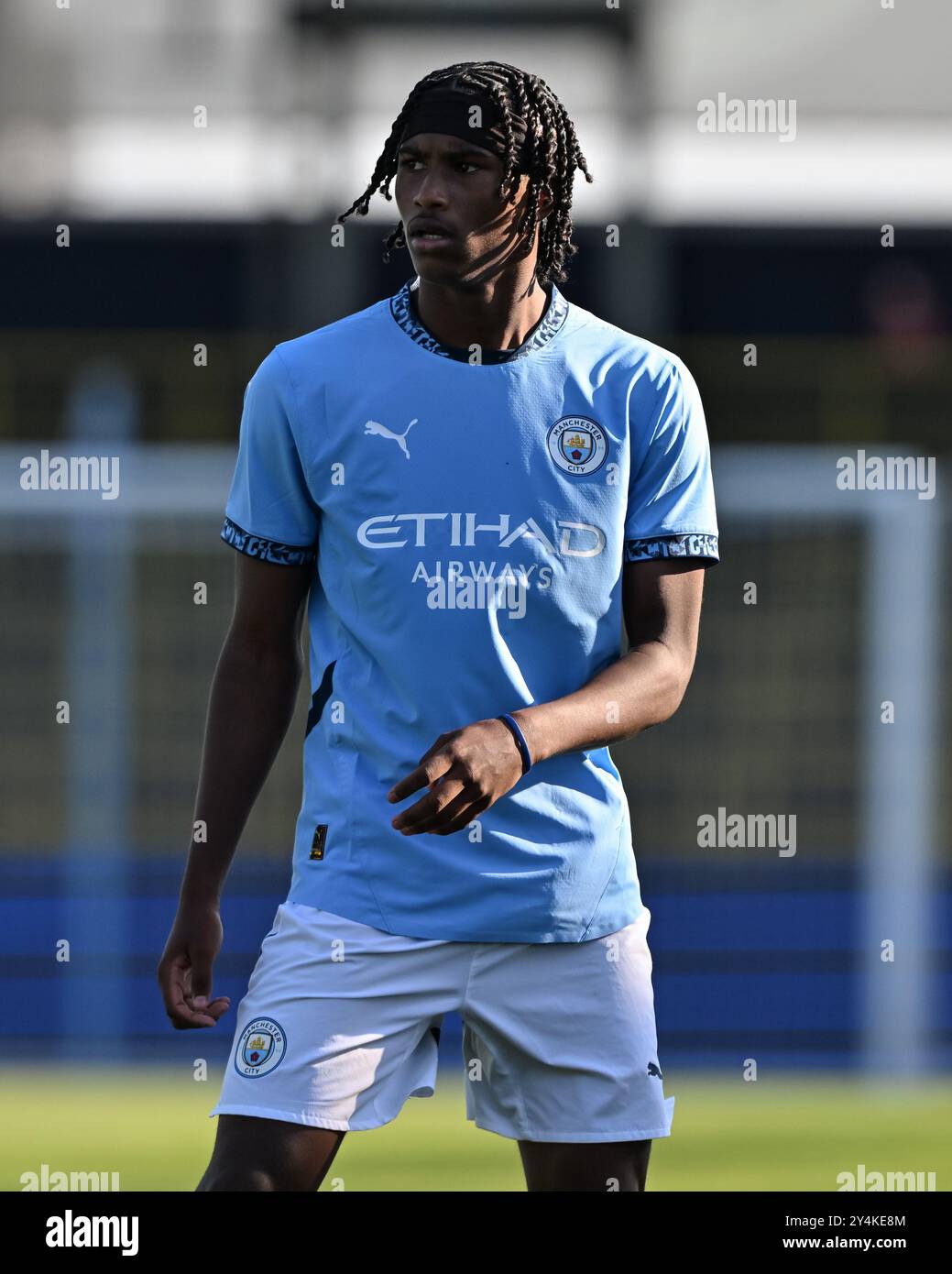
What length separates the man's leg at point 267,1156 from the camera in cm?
240

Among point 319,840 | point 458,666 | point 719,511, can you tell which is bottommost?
point 319,840

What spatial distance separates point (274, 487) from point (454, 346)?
296 mm

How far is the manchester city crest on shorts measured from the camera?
2.46m

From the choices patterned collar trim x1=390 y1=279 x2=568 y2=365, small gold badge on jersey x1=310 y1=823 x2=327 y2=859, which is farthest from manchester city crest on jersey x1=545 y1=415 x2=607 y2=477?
small gold badge on jersey x1=310 y1=823 x2=327 y2=859

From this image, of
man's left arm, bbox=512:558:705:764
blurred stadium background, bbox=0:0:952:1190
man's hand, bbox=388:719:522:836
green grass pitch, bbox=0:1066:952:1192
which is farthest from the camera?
blurred stadium background, bbox=0:0:952:1190

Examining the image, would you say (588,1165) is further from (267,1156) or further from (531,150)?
(531,150)

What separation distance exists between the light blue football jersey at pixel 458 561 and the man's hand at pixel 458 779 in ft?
0.62

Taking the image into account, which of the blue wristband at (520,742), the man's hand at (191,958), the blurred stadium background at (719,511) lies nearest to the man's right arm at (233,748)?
the man's hand at (191,958)

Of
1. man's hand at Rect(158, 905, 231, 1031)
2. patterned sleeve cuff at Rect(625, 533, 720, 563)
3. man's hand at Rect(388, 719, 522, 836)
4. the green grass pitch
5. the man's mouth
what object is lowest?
the green grass pitch

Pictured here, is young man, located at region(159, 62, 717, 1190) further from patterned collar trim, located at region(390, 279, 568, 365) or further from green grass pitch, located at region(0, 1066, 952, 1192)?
green grass pitch, located at region(0, 1066, 952, 1192)

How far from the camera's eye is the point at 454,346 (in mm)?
2605

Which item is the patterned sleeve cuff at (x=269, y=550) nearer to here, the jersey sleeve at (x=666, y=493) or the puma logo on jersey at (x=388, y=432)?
the puma logo on jersey at (x=388, y=432)

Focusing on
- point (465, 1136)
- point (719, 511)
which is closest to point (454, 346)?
point (465, 1136)

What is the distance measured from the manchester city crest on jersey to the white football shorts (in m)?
0.60
